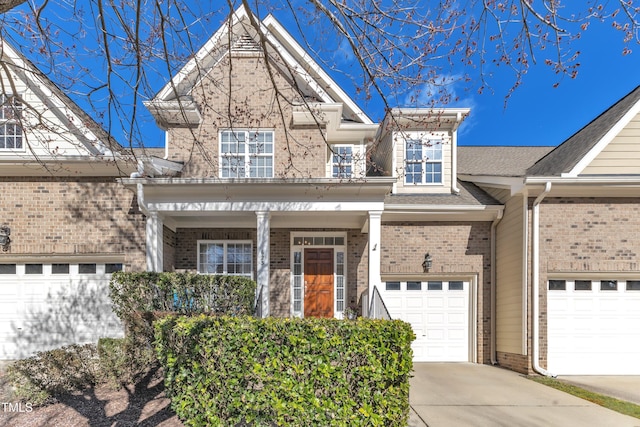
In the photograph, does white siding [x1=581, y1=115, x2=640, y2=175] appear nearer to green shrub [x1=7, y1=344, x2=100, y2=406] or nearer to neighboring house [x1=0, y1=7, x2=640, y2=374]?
neighboring house [x1=0, y1=7, x2=640, y2=374]

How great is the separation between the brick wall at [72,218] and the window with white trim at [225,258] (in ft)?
4.97

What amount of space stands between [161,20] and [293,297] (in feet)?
23.2

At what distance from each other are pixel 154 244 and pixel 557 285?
9.18 m

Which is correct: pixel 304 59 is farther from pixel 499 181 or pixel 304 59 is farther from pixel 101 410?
pixel 101 410

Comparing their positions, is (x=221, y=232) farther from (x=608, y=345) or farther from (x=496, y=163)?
(x=608, y=345)

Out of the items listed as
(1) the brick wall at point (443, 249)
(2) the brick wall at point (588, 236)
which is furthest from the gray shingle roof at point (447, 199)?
(2) the brick wall at point (588, 236)

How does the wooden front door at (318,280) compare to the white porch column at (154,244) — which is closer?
the white porch column at (154,244)

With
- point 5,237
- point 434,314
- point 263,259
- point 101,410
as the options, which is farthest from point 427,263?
point 5,237

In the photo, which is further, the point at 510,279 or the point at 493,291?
the point at 493,291

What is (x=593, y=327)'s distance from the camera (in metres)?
8.52

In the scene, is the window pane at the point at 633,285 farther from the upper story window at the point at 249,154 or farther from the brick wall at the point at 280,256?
the upper story window at the point at 249,154

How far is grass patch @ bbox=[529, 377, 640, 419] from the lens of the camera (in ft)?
19.2

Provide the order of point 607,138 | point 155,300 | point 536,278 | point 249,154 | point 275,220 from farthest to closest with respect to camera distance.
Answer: point 249,154
point 275,220
point 607,138
point 536,278
point 155,300

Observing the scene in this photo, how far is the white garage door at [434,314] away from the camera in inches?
380
